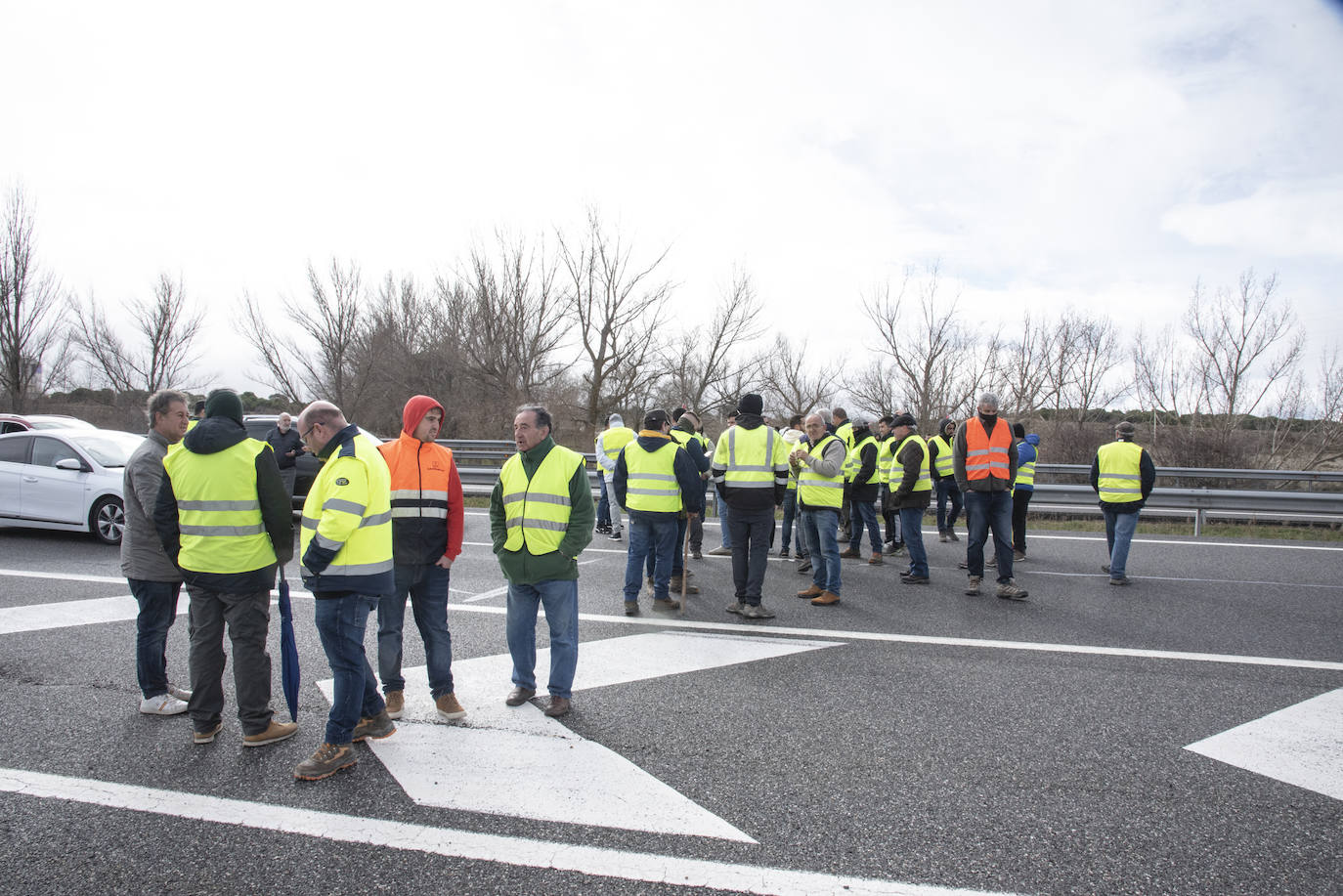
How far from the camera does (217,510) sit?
400 centimetres

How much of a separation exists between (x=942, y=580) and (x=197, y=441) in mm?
7435

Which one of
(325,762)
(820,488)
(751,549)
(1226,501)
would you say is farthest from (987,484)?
(1226,501)

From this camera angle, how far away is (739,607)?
6.98 metres

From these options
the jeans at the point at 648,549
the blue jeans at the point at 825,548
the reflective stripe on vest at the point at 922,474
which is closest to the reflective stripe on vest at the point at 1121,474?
the reflective stripe on vest at the point at 922,474

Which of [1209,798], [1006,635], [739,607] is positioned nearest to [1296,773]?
[1209,798]

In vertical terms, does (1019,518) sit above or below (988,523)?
below

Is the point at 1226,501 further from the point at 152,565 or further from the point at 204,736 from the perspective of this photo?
the point at 152,565

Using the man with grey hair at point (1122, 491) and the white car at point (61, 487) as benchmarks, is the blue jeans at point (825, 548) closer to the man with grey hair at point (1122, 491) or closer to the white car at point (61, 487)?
the man with grey hair at point (1122, 491)

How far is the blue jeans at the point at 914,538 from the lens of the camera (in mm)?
8492

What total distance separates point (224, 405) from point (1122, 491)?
8.79 m

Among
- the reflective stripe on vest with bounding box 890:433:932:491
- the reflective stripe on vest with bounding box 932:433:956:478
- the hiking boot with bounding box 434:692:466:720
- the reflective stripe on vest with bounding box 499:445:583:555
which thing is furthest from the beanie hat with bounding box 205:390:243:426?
the reflective stripe on vest with bounding box 932:433:956:478

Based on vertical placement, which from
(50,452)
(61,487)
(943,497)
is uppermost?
(50,452)

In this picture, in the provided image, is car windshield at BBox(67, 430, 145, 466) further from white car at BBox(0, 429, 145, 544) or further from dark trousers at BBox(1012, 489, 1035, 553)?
dark trousers at BBox(1012, 489, 1035, 553)

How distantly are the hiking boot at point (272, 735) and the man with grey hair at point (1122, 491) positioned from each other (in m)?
8.20
